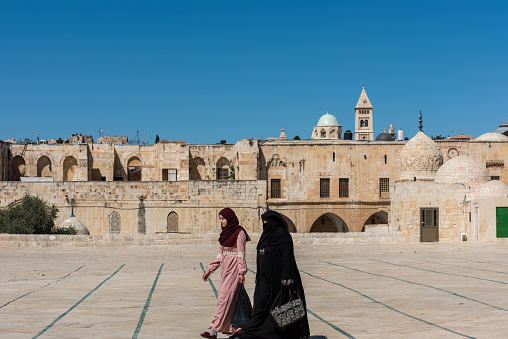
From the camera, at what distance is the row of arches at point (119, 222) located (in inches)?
1427

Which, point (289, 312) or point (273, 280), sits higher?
point (273, 280)

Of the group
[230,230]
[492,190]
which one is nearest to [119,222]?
[492,190]

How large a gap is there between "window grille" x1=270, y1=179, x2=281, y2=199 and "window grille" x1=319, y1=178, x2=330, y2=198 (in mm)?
2846

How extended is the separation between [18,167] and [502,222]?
37879mm

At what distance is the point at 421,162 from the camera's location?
26375 millimetres

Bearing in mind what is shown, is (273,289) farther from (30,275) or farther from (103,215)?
(103,215)

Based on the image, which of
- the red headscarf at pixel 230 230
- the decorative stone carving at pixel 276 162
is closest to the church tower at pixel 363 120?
the decorative stone carving at pixel 276 162

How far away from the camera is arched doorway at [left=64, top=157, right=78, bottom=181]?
156 feet

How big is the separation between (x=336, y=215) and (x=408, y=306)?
117 feet

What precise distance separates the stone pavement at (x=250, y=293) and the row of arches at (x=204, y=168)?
31.6 m

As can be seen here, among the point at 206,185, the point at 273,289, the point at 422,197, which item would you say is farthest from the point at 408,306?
the point at 206,185

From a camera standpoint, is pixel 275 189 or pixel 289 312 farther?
pixel 275 189

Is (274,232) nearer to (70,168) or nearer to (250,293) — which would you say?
(250,293)

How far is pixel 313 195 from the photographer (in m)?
43.1
